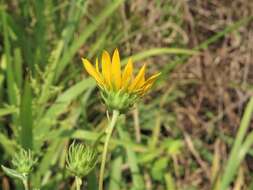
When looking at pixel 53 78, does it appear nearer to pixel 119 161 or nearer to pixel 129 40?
pixel 119 161

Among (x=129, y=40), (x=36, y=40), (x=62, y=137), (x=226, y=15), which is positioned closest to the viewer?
(x=62, y=137)

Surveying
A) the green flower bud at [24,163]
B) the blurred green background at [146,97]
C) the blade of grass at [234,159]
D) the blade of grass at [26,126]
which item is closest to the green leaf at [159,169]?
the blurred green background at [146,97]

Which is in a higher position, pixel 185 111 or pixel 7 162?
pixel 7 162

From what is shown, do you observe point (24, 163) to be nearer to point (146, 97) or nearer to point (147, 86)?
point (147, 86)

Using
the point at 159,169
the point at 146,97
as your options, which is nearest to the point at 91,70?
the point at 159,169

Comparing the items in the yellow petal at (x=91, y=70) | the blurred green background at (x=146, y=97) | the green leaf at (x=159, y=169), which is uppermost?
the yellow petal at (x=91, y=70)

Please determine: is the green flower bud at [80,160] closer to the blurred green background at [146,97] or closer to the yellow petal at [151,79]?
the yellow petal at [151,79]

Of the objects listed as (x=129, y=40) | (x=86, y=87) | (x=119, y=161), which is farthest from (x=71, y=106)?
(x=129, y=40)
